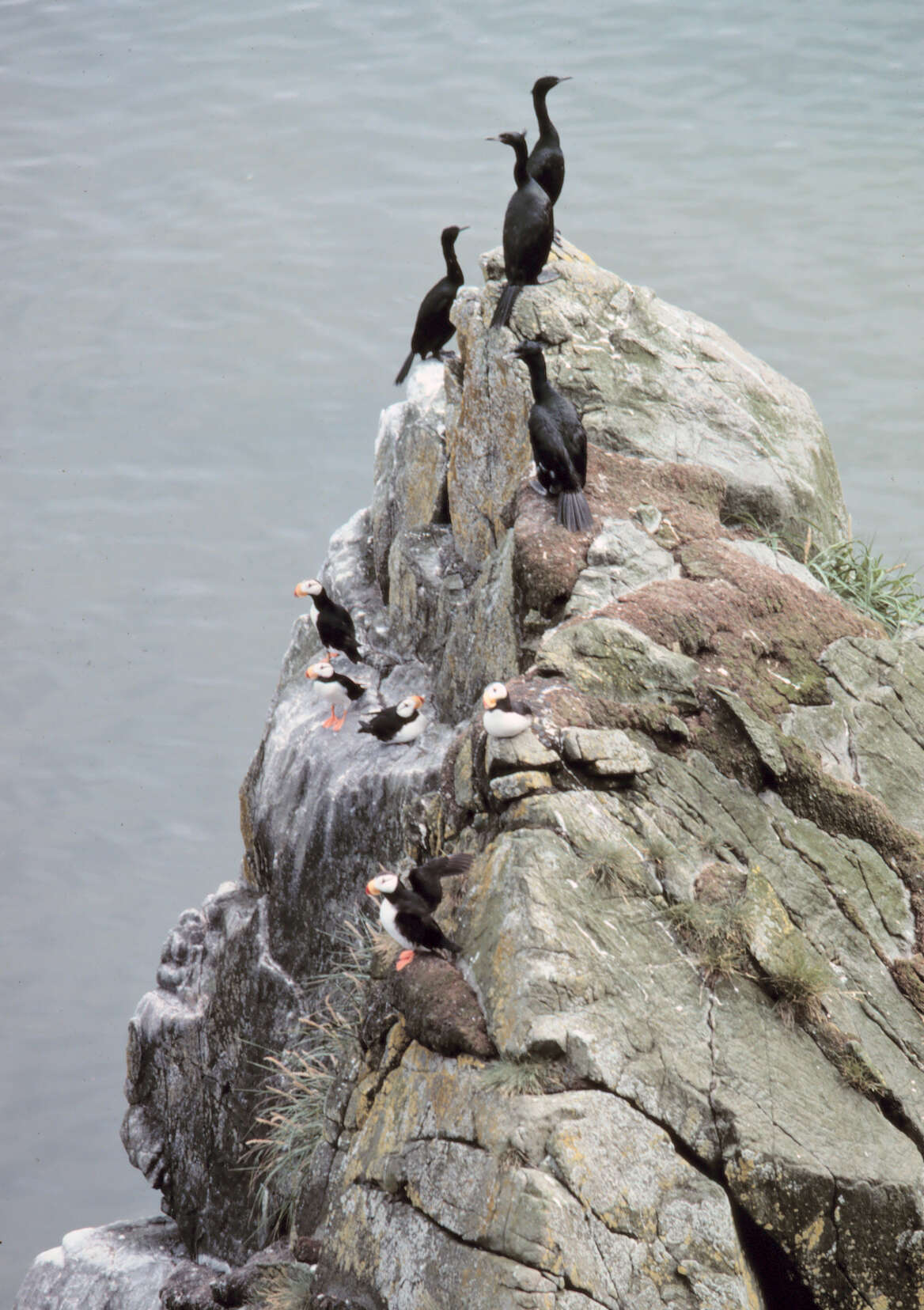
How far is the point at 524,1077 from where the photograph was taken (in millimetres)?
4637

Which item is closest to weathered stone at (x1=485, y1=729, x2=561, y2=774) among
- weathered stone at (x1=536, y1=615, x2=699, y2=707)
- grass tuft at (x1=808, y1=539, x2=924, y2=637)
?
weathered stone at (x1=536, y1=615, x2=699, y2=707)

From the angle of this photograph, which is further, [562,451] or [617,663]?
[562,451]

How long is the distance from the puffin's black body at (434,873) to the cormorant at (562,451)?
94.2 inches

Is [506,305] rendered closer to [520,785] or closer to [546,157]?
[546,157]

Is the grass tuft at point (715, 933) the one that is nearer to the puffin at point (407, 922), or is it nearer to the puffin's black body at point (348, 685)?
the puffin at point (407, 922)

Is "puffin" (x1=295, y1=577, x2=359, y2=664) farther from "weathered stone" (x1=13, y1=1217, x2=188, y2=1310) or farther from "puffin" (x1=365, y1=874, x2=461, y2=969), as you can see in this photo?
"weathered stone" (x1=13, y1=1217, x2=188, y2=1310)

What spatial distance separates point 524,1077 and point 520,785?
116 cm

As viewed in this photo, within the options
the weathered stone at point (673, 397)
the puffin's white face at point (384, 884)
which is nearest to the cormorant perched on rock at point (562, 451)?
the weathered stone at point (673, 397)

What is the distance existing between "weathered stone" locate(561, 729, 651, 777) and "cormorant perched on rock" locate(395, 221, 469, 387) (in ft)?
16.6

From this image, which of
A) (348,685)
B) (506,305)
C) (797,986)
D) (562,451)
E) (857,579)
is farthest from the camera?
(348,685)

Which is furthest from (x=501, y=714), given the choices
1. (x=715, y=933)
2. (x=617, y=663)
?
(x=715, y=933)

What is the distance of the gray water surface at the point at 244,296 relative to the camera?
2298cm

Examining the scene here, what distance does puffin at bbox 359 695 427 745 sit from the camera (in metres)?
9.10

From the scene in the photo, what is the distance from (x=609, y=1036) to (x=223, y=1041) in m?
6.40
